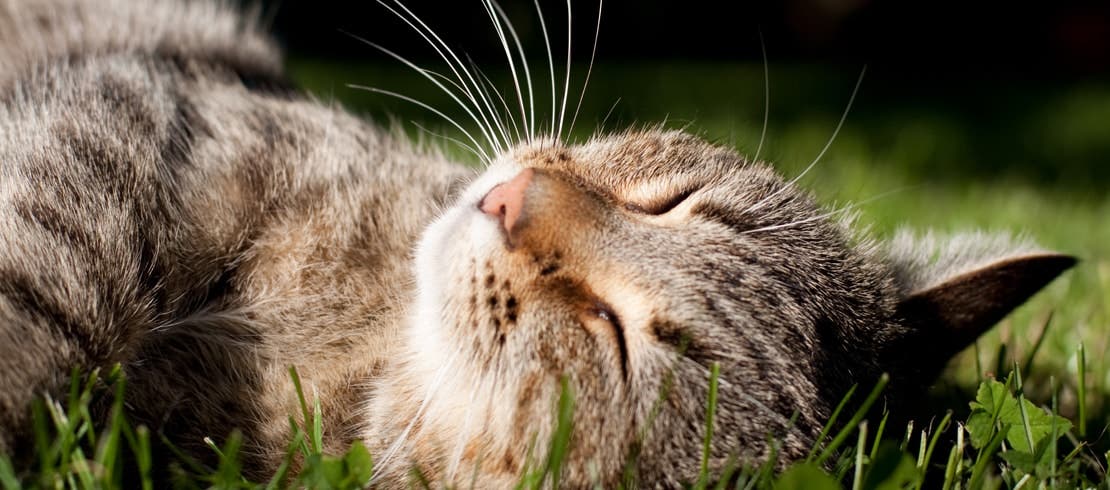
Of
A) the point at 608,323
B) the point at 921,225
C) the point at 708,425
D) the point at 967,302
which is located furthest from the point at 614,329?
the point at 921,225

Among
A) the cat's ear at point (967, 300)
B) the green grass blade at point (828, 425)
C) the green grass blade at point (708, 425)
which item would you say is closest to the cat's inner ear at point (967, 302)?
the cat's ear at point (967, 300)

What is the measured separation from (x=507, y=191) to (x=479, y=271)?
14cm

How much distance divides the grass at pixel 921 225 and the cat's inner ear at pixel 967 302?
0.10m

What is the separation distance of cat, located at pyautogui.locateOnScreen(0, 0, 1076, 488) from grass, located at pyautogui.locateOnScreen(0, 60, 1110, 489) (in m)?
0.07

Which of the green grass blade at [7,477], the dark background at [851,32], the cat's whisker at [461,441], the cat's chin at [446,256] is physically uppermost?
the dark background at [851,32]

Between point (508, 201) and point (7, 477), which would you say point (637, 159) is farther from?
point (7, 477)

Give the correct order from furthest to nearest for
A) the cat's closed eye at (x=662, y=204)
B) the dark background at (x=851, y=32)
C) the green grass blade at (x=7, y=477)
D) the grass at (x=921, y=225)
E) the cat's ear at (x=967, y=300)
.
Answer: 1. the dark background at (x=851, y=32)
2. the cat's ear at (x=967, y=300)
3. the cat's closed eye at (x=662, y=204)
4. the grass at (x=921, y=225)
5. the green grass blade at (x=7, y=477)

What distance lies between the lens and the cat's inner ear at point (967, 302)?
1723 mm

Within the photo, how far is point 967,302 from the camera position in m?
1.75

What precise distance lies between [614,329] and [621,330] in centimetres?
2

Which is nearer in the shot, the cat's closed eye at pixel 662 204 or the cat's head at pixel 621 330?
the cat's head at pixel 621 330

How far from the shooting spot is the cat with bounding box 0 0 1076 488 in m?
1.36

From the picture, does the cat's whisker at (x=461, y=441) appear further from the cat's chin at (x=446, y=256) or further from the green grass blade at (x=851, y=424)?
the green grass blade at (x=851, y=424)

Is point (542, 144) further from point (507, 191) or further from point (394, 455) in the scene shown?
point (394, 455)
